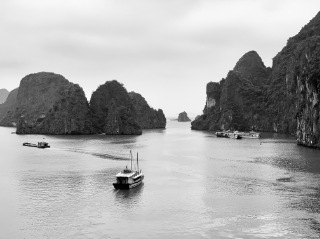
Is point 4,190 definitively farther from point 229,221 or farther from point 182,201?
point 229,221

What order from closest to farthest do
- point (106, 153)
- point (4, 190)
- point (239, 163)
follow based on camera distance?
point (4, 190)
point (239, 163)
point (106, 153)

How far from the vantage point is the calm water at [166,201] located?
4350 cm

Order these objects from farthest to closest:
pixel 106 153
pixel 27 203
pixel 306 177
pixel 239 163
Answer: pixel 106 153 → pixel 239 163 → pixel 306 177 → pixel 27 203

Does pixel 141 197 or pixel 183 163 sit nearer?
pixel 141 197

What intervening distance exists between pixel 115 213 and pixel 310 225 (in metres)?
23.2

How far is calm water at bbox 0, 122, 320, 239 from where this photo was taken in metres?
43.5

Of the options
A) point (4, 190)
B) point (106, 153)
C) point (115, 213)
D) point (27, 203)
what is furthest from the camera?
point (106, 153)

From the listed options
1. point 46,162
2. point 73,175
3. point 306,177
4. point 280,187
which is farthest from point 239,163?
point 46,162

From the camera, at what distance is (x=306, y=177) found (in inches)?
2847

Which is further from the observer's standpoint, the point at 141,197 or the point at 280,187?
the point at 280,187

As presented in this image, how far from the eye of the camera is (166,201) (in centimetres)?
5581

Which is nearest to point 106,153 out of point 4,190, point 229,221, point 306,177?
point 4,190

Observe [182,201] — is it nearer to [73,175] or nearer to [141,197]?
[141,197]

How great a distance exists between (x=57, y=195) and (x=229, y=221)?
26476 mm
